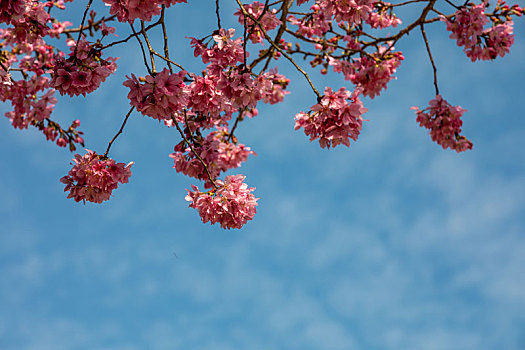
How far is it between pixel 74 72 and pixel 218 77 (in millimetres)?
1053

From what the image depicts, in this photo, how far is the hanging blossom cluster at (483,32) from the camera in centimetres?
452

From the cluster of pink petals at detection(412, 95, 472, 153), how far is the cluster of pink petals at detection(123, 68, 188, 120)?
9.45 feet

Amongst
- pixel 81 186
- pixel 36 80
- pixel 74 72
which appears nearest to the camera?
pixel 74 72

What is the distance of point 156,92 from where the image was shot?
305 cm

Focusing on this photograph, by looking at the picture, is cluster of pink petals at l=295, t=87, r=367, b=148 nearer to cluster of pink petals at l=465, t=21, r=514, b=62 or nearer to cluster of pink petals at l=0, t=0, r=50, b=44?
cluster of pink petals at l=465, t=21, r=514, b=62

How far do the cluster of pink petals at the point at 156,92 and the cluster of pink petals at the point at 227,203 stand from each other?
2.18ft

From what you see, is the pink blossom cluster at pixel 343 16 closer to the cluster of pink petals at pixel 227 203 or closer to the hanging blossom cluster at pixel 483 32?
the hanging blossom cluster at pixel 483 32

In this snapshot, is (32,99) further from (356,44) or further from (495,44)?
→ (495,44)

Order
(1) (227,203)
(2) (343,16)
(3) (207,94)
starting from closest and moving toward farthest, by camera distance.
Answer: (1) (227,203)
(3) (207,94)
(2) (343,16)

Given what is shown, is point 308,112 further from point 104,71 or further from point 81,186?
point 81,186

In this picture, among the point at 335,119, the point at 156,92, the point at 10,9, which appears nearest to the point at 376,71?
the point at 335,119

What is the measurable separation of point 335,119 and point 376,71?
5.67ft

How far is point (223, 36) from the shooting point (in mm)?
3600

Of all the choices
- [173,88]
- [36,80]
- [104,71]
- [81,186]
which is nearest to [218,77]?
[173,88]
